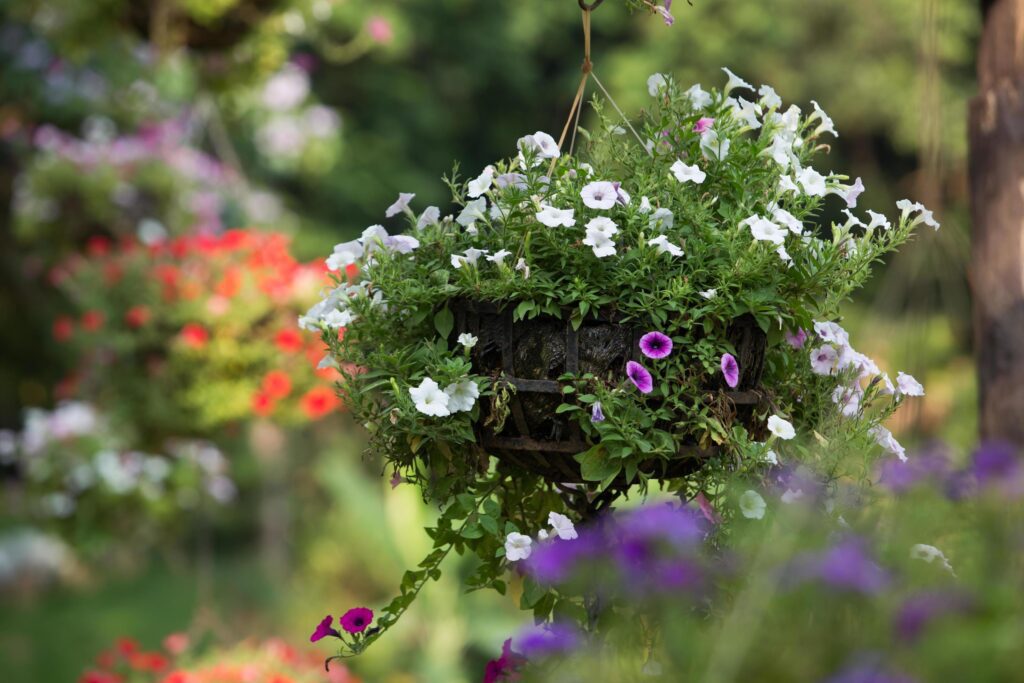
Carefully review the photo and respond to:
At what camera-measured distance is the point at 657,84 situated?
1.59 m

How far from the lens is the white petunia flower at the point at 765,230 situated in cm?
141

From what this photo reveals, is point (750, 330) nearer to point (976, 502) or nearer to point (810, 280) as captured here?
point (810, 280)

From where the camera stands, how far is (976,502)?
1.00 meters

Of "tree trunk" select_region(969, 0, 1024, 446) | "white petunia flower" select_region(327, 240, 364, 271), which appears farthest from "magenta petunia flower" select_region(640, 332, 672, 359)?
"tree trunk" select_region(969, 0, 1024, 446)

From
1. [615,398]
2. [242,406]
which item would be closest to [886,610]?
[615,398]

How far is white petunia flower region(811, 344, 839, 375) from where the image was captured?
1.63 metres

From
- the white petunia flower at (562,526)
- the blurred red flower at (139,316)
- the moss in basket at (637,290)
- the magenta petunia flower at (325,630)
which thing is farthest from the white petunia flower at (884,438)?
the blurred red flower at (139,316)

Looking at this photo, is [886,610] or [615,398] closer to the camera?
[886,610]

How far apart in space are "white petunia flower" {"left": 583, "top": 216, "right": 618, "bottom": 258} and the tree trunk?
4.47 feet

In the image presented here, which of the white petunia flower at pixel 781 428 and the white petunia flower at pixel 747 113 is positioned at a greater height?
the white petunia flower at pixel 747 113

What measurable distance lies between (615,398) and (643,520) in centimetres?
36

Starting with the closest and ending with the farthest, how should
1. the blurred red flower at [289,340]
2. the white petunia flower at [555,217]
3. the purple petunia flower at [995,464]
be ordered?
the purple petunia flower at [995,464]
the white petunia flower at [555,217]
the blurred red flower at [289,340]

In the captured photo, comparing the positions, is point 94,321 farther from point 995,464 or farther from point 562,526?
point 995,464

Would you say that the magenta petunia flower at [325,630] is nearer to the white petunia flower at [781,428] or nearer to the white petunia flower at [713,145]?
the white petunia flower at [781,428]
